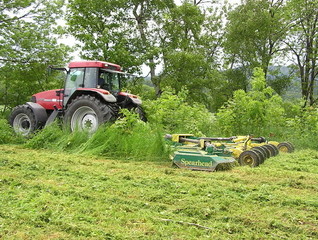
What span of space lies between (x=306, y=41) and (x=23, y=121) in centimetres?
1850

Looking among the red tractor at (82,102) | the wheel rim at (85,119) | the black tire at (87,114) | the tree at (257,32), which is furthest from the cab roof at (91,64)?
the tree at (257,32)

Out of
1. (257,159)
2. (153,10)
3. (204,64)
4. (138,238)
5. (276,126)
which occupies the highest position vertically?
(153,10)

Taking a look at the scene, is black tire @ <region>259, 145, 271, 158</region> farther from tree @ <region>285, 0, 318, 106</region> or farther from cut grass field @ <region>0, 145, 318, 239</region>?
tree @ <region>285, 0, 318, 106</region>

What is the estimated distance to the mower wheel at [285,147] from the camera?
9341 millimetres

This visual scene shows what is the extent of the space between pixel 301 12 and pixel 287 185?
19550mm

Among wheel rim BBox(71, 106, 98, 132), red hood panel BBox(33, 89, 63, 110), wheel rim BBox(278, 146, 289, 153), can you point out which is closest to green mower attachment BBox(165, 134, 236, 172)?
wheel rim BBox(278, 146, 289, 153)

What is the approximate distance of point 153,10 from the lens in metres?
21.6

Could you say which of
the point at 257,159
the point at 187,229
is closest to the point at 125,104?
the point at 257,159

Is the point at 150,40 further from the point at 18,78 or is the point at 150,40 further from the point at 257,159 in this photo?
the point at 257,159

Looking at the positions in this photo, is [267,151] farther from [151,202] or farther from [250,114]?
[151,202]

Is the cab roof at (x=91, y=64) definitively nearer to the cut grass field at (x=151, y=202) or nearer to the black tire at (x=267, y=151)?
the cut grass field at (x=151, y=202)

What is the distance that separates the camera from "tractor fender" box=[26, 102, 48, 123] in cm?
1069

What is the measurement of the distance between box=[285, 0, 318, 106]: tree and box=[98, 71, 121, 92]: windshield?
14430 mm

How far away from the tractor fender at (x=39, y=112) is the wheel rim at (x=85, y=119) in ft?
4.55
